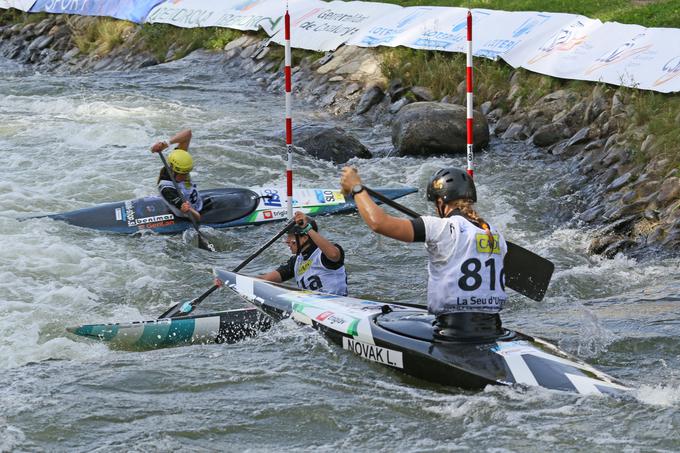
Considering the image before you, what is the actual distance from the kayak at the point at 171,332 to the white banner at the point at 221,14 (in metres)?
11.0

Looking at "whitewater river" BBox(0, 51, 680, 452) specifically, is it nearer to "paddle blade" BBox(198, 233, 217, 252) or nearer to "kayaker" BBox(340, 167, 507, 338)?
"paddle blade" BBox(198, 233, 217, 252)

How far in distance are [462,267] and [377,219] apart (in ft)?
2.00

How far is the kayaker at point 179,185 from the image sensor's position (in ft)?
33.1

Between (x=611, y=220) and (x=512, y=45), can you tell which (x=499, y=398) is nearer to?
(x=611, y=220)

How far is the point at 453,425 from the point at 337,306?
1.54 meters

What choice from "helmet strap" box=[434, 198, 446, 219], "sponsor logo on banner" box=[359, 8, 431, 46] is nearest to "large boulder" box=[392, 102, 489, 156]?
"sponsor logo on banner" box=[359, 8, 431, 46]

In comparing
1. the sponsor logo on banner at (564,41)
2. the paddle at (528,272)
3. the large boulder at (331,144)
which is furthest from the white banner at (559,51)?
the paddle at (528,272)

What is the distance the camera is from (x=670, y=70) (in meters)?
11.3

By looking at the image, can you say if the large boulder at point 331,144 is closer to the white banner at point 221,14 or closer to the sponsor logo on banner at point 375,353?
the white banner at point 221,14

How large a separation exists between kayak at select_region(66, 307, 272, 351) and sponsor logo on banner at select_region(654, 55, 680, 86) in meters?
5.89

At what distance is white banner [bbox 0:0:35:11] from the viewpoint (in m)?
22.6

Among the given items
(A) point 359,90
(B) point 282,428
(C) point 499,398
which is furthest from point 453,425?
(A) point 359,90

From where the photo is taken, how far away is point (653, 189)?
981 centimetres

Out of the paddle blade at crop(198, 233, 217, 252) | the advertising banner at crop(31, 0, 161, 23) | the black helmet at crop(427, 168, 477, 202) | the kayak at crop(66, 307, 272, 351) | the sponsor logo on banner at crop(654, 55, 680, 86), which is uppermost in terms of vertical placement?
the advertising banner at crop(31, 0, 161, 23)
